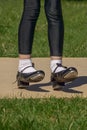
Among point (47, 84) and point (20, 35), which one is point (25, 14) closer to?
point (20, 35)

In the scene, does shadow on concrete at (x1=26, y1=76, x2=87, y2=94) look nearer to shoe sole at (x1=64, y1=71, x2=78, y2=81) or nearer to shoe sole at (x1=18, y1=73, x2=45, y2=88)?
shoe sole at (x1=18, y1=73, x2=45, y2=88)

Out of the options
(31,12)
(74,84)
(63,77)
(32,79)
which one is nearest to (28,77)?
(32,79)

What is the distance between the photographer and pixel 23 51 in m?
5.71

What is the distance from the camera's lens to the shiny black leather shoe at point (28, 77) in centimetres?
544

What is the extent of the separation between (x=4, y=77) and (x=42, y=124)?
77.8 inches

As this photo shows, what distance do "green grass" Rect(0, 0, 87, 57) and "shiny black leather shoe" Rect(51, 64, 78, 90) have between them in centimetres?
253

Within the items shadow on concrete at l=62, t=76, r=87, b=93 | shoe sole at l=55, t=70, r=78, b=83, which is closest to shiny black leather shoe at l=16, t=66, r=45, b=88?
shoe sole at l=55, t=70, r=78, b=83

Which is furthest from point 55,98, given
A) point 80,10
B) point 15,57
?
point 80,10

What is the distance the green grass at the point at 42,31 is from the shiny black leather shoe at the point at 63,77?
2.53 m

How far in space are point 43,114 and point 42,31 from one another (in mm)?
6542

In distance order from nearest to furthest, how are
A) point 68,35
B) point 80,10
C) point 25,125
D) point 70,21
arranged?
point 25,125, point 68,35, point 70,21, point 80,10

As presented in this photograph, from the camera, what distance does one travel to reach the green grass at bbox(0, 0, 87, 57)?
8703 mm

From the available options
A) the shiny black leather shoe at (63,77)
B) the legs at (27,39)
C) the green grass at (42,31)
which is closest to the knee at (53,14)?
the legs at (27,39)

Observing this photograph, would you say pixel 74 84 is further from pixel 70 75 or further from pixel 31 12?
pixel 31 12
